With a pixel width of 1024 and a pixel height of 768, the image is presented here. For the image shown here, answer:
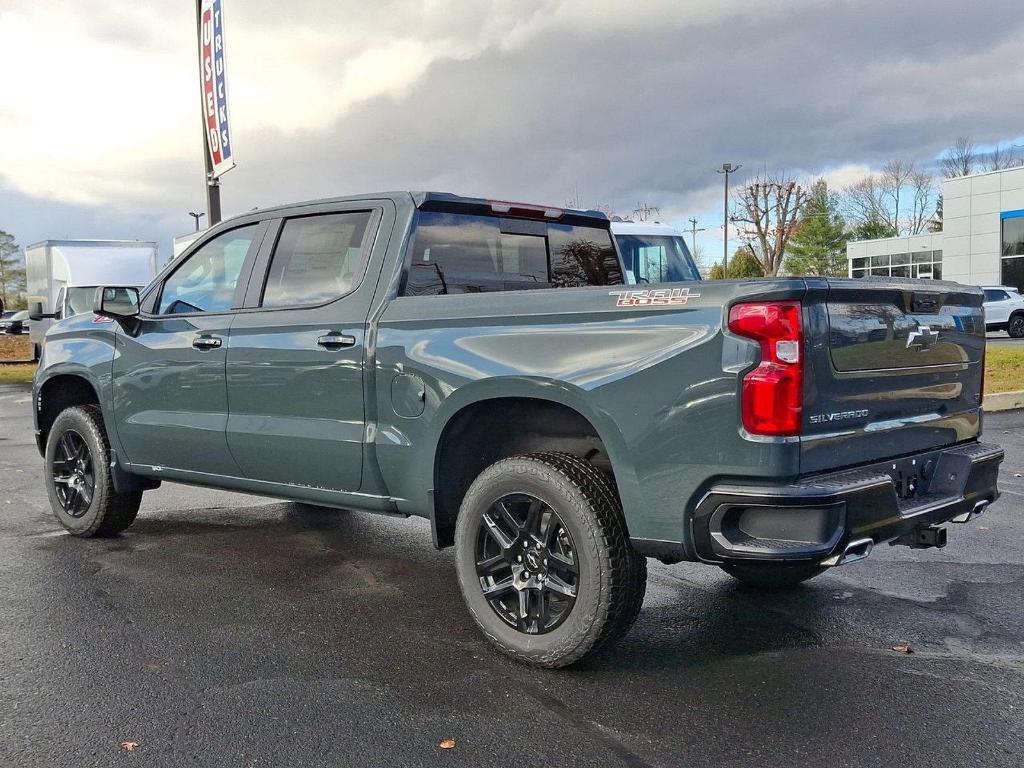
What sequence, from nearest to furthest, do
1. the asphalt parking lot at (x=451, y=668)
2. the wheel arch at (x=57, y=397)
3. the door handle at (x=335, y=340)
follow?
the asphalt parking lot at (x=451, y=668) < the door handle at (x=335, y=340) < the wheel arch at (x=57, y=397)

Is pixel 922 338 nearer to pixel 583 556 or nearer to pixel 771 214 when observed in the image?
pixel 583 556

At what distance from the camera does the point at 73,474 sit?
5.99 meters

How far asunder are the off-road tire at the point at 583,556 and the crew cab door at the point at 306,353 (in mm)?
888

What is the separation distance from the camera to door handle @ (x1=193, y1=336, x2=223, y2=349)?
486 cm

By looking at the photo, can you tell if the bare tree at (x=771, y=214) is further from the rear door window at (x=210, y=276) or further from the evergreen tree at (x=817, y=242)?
the rear door window at (x=210, y=276)

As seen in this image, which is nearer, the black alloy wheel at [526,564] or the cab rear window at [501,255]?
the black alloy wheel at [526,564]

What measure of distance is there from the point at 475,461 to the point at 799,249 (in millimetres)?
64691

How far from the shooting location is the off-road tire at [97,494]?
223 inches

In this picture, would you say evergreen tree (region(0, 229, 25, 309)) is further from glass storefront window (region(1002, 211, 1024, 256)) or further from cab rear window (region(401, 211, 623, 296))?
cab rear window (region(401, 211, 623, 296))

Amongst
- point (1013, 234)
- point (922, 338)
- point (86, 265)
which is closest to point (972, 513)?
point (922, 338)

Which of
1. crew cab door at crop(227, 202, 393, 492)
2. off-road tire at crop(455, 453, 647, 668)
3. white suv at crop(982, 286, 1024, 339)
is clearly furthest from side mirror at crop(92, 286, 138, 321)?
white suv at crop(982, 286, 1024, 339)

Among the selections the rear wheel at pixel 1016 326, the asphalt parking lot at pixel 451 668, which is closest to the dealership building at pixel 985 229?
the rear wheel at pixel 1016 326

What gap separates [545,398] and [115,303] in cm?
288

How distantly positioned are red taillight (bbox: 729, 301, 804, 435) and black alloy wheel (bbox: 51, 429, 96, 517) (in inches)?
169
